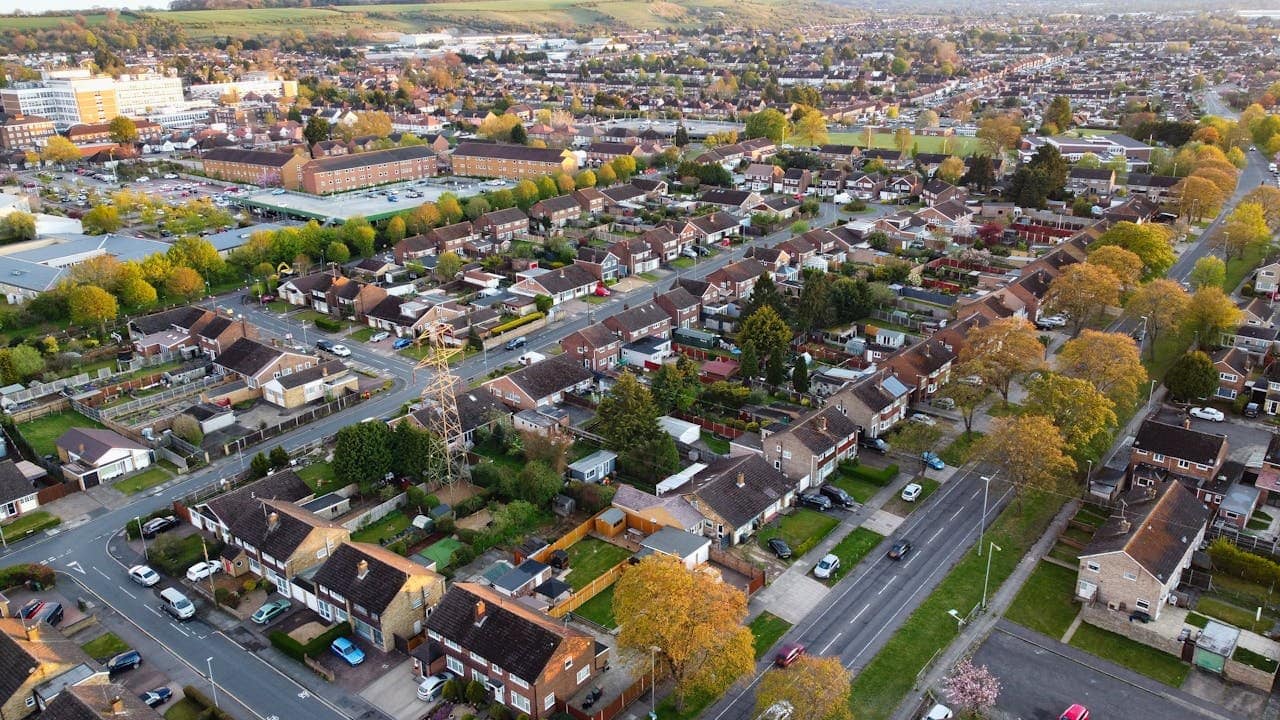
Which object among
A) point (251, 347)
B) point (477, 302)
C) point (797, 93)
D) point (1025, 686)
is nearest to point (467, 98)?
point (797, 93)

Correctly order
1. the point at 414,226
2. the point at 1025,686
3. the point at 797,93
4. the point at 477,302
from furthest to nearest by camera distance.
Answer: the point at 797,93 → the point at 414,226 → the point at 477,302 → the point at 1025,686

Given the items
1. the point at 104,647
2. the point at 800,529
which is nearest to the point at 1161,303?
the point at 800,529

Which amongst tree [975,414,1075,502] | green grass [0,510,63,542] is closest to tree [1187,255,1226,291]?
tree [975,414,1075,502]

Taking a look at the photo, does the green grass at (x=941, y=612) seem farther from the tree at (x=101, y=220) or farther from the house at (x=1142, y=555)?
the tree at (x=101, y=220)

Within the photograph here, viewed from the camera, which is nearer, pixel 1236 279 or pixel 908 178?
pixel 1236 279

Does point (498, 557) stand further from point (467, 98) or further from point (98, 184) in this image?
point (467, 98)
